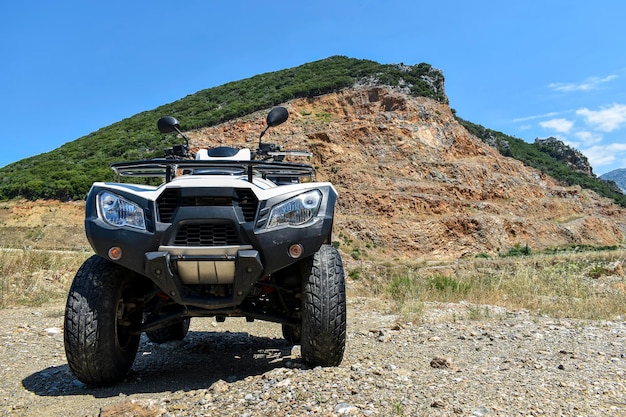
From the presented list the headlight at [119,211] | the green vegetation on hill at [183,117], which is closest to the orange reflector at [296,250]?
the headlight at [119,211]

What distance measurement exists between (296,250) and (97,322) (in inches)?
59.3

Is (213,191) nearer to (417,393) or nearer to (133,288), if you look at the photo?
(133,288)

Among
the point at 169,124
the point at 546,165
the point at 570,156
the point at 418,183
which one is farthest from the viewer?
the point at 570,156

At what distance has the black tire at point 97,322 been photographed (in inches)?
137

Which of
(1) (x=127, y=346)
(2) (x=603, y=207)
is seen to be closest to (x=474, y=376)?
(1) (x=127, y=346)

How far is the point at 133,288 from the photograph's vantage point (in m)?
4.04

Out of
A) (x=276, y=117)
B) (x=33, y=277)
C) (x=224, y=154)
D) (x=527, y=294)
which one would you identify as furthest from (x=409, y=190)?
(x=276, y=117)

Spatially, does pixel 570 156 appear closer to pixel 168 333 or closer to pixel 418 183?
pixel 418 183

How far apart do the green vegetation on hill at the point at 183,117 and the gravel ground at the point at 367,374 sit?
134ft

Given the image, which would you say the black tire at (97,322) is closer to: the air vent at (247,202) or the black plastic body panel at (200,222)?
the black plastic body panel at (200,222)

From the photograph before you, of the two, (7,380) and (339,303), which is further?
(7,380)

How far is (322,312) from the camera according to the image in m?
3.50

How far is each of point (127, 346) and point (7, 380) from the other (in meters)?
0.94

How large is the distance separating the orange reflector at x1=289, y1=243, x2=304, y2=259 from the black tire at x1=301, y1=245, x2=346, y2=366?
0.24 m
